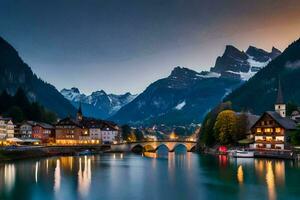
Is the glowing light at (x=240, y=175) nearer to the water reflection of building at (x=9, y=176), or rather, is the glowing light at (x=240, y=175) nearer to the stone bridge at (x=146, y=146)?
the water reflection of building at (x=9, y=176)

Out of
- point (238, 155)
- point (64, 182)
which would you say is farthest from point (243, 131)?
point (64, 182)

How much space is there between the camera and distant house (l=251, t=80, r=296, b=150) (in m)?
116

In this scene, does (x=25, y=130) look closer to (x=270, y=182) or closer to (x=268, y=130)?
Answer: (x=268, y=130)

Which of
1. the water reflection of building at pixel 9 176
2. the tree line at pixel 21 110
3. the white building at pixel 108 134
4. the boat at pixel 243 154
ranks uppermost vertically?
the tree line at pixel 21 110

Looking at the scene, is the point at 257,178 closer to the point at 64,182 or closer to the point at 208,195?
the point at 208,195

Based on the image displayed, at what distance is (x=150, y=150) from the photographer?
175m

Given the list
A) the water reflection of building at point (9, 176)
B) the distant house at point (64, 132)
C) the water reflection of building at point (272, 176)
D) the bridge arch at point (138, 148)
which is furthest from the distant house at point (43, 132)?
the water reflection of building at point (272, 176)

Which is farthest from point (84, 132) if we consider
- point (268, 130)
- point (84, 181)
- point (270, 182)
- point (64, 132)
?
point (270, 182)

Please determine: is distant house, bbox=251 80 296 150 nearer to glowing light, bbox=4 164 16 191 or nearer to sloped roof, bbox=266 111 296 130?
sloped roof, bbox=266 111 296 130

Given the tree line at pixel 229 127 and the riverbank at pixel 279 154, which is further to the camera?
the tree line at pixel 229 127

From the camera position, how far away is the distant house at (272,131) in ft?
380

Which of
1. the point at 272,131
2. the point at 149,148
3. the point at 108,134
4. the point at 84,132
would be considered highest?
the point at 84,132

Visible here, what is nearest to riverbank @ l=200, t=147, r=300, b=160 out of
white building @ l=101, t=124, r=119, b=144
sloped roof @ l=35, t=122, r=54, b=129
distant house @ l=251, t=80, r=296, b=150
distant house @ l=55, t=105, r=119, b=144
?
distant house @ l=251, t=80, r=296, b=150

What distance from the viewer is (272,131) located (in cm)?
11912
